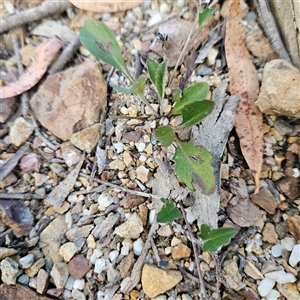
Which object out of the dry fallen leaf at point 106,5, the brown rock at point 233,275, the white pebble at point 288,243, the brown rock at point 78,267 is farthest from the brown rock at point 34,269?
the dry fallen leaf at point 106,5

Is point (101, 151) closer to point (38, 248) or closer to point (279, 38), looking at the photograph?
point (38, 248)

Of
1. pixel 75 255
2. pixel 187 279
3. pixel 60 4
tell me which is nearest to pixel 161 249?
pixel 187 279

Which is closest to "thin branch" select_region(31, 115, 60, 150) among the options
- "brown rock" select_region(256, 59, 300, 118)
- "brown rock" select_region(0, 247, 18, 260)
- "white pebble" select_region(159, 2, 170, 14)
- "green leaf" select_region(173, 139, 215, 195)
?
"brown rock" select_region(0, 247, 18, 260)

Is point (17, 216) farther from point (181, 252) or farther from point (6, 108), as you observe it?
point (181, 252)

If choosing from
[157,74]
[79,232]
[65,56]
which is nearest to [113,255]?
[79,232]

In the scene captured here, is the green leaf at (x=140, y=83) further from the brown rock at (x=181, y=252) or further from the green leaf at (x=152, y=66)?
the brown rock at (x=181, y=252)

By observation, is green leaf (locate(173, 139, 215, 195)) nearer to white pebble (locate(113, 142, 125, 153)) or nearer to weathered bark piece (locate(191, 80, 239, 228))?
weathered bark piece (locate(191, 80, 239, 228))
